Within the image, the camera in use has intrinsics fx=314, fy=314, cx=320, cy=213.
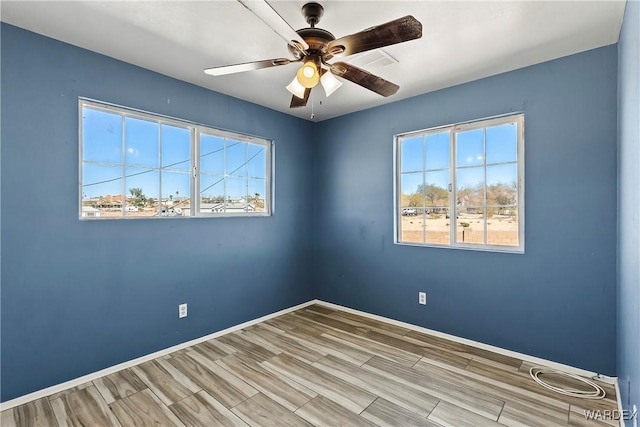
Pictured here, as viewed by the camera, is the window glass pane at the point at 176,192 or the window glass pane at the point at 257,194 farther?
the window glass pane at the point at 257,194

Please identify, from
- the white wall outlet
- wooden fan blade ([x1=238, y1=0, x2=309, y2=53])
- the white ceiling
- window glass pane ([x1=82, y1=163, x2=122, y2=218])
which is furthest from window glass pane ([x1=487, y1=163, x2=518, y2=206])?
window glass pane ([x1=82, y1=163, x2=122, y2=218])

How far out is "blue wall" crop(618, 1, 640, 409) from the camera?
1.42 metres

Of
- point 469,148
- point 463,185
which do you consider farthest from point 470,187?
point 469,148

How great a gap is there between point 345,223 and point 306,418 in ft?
7.64

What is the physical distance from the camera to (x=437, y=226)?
3.22m

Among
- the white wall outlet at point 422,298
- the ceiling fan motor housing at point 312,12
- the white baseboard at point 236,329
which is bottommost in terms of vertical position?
the white baseboard at point 236,329

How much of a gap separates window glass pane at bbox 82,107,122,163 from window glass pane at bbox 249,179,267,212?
134 cm

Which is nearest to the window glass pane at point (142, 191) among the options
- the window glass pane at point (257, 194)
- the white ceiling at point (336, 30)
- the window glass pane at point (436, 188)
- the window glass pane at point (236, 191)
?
the window glass pane at point (236, 191)

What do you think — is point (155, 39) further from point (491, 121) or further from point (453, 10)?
point (491, 121)

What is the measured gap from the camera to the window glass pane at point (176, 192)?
284 cm

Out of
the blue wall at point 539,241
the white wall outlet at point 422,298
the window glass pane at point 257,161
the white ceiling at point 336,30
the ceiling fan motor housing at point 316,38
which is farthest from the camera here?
the window glass pane at point 257,161

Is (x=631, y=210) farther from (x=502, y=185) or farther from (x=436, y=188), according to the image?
(x=436, y=188)

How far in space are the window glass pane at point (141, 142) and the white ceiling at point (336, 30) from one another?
0.48 m

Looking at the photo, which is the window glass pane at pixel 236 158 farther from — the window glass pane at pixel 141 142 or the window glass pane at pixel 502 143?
the window glass pane at pixel 502 143
